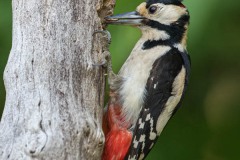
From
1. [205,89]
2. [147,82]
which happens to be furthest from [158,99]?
[205,89]

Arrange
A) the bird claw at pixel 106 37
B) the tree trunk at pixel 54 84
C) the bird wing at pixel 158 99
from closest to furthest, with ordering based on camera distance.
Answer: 1. the tree trunk at pixel 54 84
2. the bird claw at pixel 106 37
3. the bird wing at pixel 158 99

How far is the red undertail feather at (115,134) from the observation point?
155 inches

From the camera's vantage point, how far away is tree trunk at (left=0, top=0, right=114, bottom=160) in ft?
11.0

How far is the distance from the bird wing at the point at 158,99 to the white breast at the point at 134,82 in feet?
0.10

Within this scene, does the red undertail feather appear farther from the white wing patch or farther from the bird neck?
the bird neck

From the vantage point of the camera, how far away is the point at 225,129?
470 centimetres

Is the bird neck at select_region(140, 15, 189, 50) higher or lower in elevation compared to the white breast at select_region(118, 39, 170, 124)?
higher

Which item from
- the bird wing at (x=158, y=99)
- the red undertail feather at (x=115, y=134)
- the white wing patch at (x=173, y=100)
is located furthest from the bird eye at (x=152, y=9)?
the red undertail feather at (x=115, y=134)

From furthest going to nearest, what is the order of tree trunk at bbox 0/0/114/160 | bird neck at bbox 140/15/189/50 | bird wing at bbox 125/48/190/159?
bird neck at bbox 140/15/189/50, bird wing at bbox 125/48/190/159, tree trunk at bbox 0/0/114/160

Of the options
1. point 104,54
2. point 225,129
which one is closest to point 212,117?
point 225,129

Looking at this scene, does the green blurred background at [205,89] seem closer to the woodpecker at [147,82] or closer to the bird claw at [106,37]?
the woodpecker at [147,82]

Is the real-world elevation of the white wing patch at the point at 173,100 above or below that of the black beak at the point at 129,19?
below

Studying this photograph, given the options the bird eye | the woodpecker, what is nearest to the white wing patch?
the woodpecker

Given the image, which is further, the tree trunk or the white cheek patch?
the white cheek patch
